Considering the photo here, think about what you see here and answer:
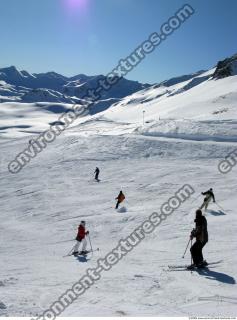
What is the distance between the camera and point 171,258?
15328 mm

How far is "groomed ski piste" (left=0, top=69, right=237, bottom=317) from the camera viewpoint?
34.8 ft

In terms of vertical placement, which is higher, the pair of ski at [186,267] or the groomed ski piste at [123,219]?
the groomed ski piste at [123,219]

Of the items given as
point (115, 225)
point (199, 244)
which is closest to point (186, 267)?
point (199, 244)

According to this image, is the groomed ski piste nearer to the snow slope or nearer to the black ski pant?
the snow slope

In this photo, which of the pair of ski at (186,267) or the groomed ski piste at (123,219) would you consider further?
the pair of ski at (186,267)

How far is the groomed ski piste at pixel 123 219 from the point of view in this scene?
1062cm

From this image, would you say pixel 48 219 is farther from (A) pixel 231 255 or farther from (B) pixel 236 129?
(B) pixel 236 129

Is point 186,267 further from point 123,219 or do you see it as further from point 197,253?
point 123,219

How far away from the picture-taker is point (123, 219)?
23797 mm

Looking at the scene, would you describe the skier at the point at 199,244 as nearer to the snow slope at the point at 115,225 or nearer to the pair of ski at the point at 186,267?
the pair of ski at the point at 186,267

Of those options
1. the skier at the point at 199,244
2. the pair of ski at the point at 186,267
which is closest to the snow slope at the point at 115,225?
the pair of ski at the point at 186,267

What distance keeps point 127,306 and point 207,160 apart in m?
31.9

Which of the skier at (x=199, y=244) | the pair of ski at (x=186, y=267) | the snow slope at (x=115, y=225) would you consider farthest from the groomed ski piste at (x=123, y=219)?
the skier at (x=199, y=244)

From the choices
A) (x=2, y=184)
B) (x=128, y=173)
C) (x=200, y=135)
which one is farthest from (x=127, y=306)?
(x=200, y=135)
